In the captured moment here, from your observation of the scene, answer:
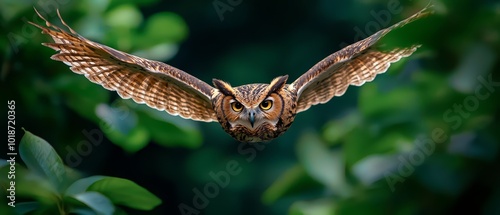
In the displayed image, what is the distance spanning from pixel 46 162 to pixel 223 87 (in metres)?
0.79

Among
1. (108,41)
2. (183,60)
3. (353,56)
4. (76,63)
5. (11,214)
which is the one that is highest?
(183,60)

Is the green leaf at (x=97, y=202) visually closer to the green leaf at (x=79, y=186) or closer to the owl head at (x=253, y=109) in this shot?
the green leaf at (x=79, y=186)

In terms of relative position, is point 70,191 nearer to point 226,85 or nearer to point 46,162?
point 46,162

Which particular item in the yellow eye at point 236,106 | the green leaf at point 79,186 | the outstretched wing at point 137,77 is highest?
the outstretched wing at point 137,77

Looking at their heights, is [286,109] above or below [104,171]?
below

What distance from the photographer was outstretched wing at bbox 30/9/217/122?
2.20 meters

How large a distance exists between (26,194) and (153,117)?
1179mm

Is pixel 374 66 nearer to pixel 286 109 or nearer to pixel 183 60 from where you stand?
pixel 286 109

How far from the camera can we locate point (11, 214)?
1.29 m

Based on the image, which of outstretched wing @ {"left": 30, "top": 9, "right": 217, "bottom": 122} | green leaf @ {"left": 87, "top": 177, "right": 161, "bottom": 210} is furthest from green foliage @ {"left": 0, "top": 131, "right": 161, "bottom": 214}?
outstretched wing @ {"left": 30, "top": 9, "right": 217, "bottom": 122}

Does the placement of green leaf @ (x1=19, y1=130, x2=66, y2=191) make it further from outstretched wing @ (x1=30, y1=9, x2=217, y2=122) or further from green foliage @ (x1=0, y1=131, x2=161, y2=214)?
outstretched wing @ (x1=30, y1=9, x2=217, y2=122)

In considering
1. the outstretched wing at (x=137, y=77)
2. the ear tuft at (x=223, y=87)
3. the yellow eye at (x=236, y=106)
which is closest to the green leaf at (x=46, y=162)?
the outstretched wing at (x=137, y=77)

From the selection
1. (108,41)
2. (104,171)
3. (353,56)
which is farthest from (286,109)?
(104,171)

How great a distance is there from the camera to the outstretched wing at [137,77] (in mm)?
2197
